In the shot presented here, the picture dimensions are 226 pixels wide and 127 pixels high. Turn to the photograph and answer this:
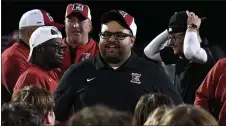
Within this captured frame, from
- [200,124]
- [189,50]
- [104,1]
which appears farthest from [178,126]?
[104,1]

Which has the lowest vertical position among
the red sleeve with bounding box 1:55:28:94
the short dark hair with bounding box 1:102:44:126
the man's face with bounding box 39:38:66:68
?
the red sleeve with bounding box 1:55:28:94

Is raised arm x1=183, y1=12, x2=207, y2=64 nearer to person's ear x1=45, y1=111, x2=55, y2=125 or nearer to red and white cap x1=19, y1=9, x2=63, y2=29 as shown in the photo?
red and white cap x1=19, y1=9, x2=63, y2=29

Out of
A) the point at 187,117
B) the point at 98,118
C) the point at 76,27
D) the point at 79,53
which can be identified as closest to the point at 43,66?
the point at 79,53

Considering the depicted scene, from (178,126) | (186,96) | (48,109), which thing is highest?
(178,126)

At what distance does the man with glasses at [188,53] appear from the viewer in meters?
5.43

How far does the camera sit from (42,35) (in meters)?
5.55

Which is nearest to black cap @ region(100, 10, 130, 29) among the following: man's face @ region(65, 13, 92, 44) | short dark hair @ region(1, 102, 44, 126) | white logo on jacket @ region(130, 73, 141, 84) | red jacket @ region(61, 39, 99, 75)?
white logo on jacket @ region(130, 73, 141, 84)

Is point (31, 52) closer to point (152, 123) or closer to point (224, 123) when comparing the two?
point (224, 123)

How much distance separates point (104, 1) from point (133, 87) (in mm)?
2947

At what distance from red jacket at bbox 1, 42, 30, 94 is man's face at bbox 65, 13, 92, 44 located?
46cm

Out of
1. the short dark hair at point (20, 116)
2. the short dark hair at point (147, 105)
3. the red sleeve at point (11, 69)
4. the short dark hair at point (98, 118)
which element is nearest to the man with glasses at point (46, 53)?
the red sleeve at point (11, 69)

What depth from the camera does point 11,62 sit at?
5.76m

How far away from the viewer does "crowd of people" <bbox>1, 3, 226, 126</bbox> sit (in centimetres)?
445

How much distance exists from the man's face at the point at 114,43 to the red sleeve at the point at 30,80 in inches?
19.5
